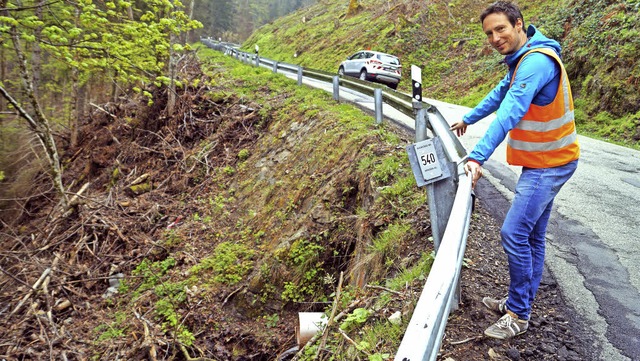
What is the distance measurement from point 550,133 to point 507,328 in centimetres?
134

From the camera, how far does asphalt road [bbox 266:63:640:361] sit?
290 cm

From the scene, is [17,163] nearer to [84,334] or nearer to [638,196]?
[84,334]

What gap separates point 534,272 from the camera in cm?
294

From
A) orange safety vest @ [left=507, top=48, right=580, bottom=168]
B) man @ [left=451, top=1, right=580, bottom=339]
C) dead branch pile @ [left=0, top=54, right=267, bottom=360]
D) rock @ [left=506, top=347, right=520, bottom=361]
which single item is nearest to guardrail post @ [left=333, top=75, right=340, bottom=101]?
dead branch pile @ [left=0, top=54, right=267, bottom=360]

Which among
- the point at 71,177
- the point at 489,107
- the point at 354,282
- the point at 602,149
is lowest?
the point at 71,177

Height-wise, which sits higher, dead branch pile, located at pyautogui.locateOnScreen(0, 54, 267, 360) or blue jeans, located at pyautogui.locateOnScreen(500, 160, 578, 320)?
blue jeans, located at pyautogui.locateOnScreen(500, 160, 578, 320)

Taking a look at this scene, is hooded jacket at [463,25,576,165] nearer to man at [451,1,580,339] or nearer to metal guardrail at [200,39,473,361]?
man at [451,1,580,339]

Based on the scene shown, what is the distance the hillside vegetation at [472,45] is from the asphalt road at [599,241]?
187 inches

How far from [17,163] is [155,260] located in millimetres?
9339

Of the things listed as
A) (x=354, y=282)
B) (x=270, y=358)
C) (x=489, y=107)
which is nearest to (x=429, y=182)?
(x=489, y=107)

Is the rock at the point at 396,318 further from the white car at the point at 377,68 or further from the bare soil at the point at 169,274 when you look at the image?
the white car at the point at 377,68

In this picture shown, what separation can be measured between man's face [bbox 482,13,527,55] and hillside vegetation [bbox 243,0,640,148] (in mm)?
8938

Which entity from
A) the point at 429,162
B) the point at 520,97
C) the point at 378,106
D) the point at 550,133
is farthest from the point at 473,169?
the point at 378,106

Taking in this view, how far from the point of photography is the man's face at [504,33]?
2.71 m
